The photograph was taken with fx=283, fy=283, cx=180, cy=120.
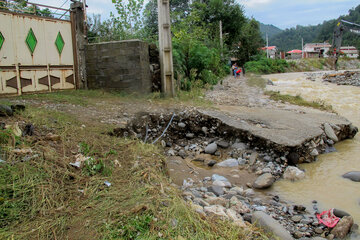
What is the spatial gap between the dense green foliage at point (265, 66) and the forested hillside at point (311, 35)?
108ft

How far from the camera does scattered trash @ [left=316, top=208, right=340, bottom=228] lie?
2.50 metres

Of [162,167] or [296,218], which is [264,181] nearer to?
[296,218]

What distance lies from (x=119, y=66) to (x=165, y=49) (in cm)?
118

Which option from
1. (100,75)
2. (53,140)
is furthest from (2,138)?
(100,75)

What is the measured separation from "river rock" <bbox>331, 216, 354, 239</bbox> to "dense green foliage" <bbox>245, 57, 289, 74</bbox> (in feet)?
68.5

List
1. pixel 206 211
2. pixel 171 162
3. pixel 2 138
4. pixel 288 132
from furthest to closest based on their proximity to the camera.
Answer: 1. pixel 288 132
2. pixel 171 162
3. pixel 2 138
4. pixel 206 211

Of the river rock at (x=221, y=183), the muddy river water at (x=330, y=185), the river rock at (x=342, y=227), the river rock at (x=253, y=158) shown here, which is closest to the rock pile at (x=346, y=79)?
the muddy river water at (x=330, y=185)

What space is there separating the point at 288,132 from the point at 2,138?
3.84 metres

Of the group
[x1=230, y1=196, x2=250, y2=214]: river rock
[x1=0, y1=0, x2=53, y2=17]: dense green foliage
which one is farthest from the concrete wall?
[x1=230, y1=196, x2=250, y2=214]: river rock

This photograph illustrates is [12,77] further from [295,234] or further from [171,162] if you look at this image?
[295,234]

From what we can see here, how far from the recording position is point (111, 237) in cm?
175

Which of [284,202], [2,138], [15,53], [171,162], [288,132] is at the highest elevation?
[15,53]

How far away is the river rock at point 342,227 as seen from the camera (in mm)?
2387

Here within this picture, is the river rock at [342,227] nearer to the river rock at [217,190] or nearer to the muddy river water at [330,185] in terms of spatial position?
the muddy river water at [330,185]
